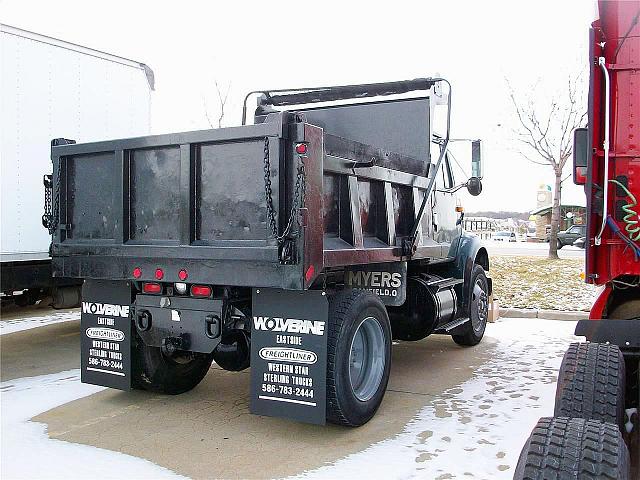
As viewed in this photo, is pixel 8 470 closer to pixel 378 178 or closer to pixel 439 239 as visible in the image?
pixel 378 178

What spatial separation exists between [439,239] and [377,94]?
1.82 metres

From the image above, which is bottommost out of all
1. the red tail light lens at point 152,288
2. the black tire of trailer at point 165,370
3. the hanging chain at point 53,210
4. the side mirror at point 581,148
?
the black tire of trailer at point 165,370

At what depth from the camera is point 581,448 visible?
7.80 feet

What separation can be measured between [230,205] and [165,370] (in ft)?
6.41

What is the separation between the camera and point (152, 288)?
16.6 ft

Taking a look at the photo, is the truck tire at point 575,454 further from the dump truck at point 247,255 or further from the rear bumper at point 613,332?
the dump truck at point 247,255

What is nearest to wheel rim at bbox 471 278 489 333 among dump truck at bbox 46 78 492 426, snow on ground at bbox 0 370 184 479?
dump truck at bbox 46 78 492 426

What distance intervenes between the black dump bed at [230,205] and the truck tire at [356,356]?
363 millimetres

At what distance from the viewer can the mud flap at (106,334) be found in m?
5.20

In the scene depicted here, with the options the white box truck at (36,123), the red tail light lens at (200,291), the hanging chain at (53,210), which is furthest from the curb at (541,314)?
the hanging chain at (53,210)

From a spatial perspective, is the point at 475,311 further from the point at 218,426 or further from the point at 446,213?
the point at 218,426

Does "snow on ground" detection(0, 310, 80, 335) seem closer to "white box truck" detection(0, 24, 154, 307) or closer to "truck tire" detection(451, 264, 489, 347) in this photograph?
"white box truck" detection(0, 24, 154, 307)

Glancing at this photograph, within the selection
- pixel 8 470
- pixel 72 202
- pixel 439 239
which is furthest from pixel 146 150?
pixel 439 239

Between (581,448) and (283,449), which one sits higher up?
(581,448)
